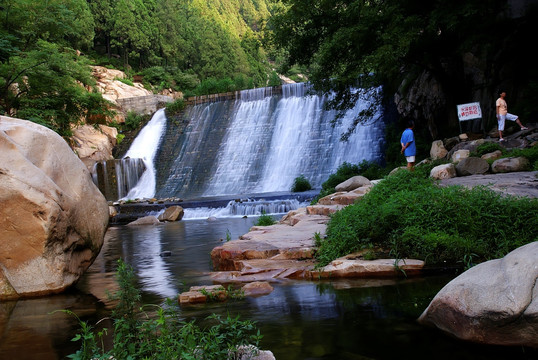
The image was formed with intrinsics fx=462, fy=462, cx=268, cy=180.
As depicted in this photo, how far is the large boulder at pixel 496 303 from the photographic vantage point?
335 centimetres

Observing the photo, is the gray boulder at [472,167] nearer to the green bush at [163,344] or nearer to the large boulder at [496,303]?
the large boulder at [496,303]

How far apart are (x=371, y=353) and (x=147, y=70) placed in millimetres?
49338

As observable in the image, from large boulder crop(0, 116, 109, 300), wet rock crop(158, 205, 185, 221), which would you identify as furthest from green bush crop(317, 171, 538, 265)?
wet rock crop(158, 205, 185, 221)

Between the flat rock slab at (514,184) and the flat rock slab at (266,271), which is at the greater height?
the flat rock slab at (514,184)

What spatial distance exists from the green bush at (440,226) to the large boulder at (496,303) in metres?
1.91

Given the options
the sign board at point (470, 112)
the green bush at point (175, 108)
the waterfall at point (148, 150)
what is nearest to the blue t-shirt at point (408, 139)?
the sign board at point (470, 112)

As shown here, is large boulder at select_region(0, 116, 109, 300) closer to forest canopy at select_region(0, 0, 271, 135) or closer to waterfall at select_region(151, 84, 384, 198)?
forest canopy at select_region(0, 0, 271, 135)

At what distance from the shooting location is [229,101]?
31.8 m

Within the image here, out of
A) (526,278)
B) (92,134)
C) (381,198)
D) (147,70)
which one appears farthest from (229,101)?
(526,278)

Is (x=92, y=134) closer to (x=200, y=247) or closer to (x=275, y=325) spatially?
(x=200, y=247)

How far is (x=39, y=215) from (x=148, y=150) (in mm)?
26201

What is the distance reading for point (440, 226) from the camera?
20.1ft

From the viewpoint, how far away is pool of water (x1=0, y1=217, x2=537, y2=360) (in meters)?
3.59

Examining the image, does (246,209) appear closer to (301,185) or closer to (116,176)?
(301,185)
